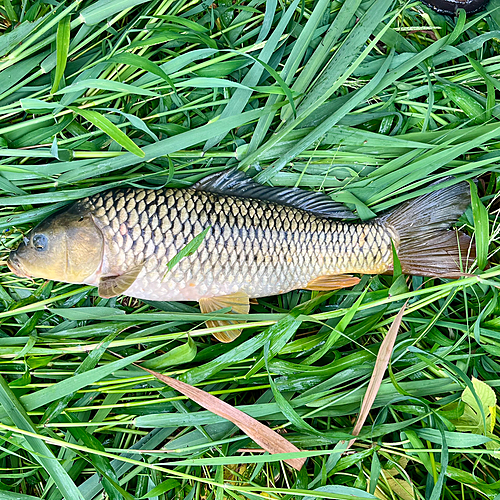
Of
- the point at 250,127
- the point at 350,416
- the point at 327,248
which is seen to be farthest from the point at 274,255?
the point at 350,416

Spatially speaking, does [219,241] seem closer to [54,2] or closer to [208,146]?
[208,146]

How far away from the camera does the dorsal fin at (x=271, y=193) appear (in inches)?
85.0

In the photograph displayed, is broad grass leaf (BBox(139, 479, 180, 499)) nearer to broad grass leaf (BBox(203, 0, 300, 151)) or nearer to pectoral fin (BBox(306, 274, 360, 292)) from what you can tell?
pectoral fin (BBox(306, 274, 360, 292))

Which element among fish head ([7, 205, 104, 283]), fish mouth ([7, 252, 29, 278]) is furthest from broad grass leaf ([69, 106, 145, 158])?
fish mouth ([7, 252, 29, 278])

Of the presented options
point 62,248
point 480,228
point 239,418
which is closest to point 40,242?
point 62,248

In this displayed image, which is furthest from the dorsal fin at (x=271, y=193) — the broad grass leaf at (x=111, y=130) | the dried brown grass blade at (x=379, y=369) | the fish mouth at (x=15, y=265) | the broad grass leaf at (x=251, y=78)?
the fish mouth at (x=15, y=265)

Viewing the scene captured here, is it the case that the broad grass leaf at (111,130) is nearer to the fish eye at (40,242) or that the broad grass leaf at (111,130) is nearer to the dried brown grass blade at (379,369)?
the fish eye at (40,242)

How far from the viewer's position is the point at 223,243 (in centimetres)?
207

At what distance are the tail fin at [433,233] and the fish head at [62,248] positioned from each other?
149 centimetres

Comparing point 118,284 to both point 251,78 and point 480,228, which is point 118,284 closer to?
point 251,78

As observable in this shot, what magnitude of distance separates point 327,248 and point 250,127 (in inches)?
30.1

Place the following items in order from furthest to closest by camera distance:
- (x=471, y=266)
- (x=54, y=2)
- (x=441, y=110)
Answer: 1. (x=441, y=110)
2. (x=471, y=266)
3. (x=54, y=2)

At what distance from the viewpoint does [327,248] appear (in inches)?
85.8

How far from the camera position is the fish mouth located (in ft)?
6.56
